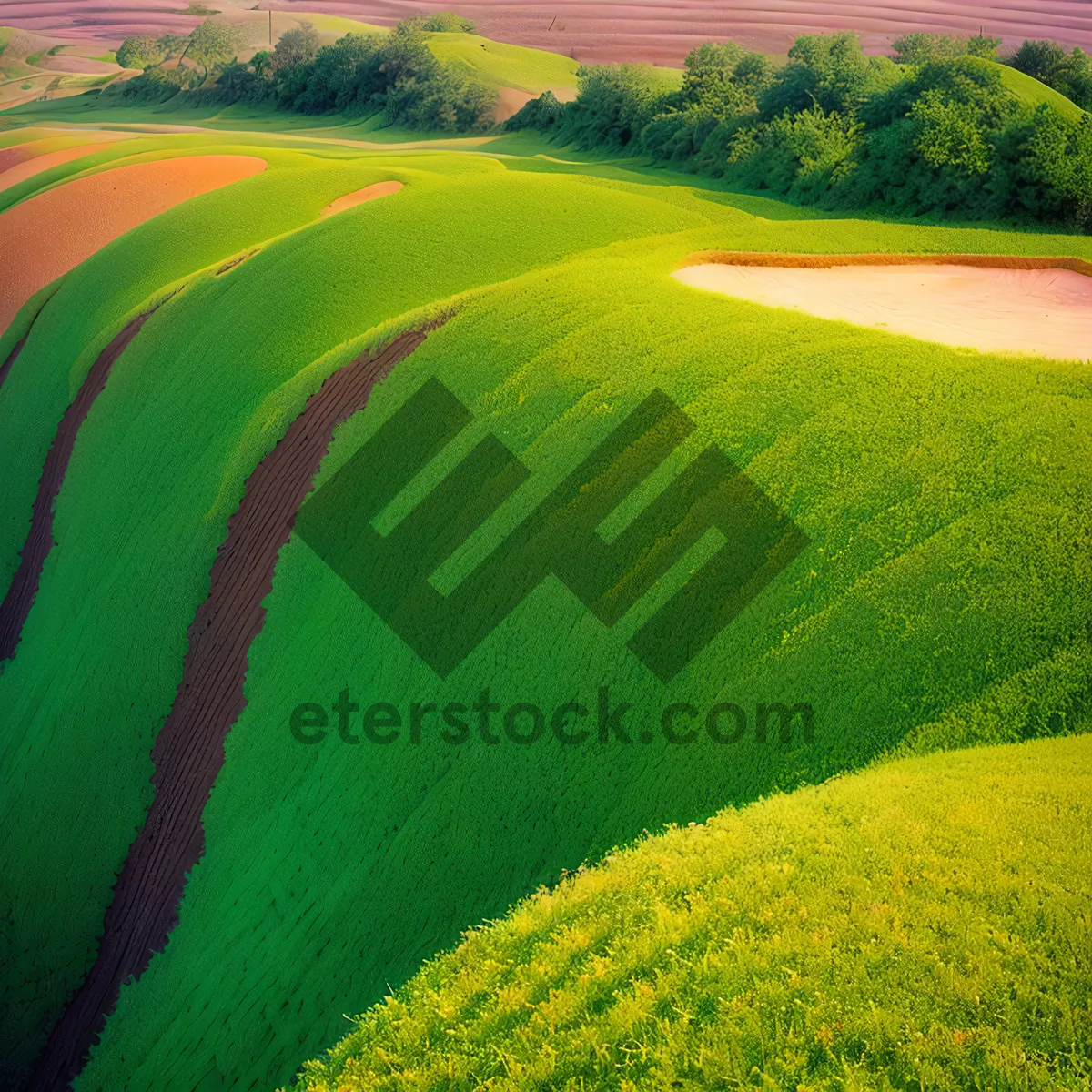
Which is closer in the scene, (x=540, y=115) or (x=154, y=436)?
(x=154, y=436)

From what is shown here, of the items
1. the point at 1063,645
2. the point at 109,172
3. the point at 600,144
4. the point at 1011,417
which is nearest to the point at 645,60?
the point at 600,144

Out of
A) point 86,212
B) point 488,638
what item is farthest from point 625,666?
point 86,212

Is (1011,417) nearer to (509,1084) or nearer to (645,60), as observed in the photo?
(509,1084)

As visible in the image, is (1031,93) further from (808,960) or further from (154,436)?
(808,960)

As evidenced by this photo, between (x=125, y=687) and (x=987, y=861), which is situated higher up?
(x=987, y=861)

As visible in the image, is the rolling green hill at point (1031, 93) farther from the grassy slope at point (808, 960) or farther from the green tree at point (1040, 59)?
the grassy slope at point (808, 960)

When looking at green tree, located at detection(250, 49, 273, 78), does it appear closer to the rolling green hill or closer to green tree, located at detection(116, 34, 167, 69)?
green tree, located at detection(116, 34, 167, 69)
